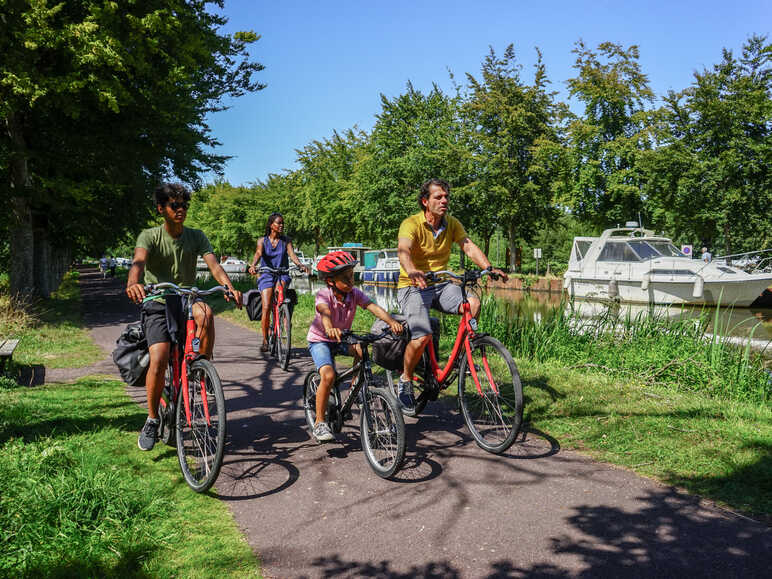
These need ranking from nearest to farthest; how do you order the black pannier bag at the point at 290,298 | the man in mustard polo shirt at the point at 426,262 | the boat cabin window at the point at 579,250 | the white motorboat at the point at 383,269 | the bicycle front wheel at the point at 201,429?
1. the bicycle front wheel at the point at 201,429
2. the man in mustard polo shirt at the point at 426,262
3. the black pannier bag at the point at 290,298
4. the boat cabin window at the point at 579,250
5. the white motorboat at the point at 383,269

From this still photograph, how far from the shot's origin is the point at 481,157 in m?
33.3

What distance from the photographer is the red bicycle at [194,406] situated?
3588mm

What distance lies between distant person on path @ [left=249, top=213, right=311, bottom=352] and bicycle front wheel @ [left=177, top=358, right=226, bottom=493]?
4.43 metres

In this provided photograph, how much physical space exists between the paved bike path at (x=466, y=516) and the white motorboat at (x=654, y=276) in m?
17.0

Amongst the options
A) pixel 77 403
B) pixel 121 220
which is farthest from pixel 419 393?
pixel 121 220

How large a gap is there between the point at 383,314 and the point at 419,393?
1245 mm

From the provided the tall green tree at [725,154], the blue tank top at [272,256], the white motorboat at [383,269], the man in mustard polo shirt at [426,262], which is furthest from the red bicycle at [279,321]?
the tall green tree at [725,154]

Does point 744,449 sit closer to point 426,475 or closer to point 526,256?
point 426,475

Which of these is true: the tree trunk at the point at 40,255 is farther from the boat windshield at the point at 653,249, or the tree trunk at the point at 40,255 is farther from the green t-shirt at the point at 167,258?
the boat windshield at the point at 653,249

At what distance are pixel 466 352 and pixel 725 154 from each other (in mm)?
25920

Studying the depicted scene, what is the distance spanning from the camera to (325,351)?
431 cm

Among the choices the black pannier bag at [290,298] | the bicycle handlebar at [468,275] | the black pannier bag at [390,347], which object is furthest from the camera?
the black pannier bag at [290,298]

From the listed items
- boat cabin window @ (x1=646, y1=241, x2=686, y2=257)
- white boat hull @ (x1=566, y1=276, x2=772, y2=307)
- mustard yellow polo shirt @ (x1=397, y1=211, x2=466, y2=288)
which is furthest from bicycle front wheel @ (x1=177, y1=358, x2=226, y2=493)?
boat cabin window @ (x1=646, y1=241, x2=686, y2=257)

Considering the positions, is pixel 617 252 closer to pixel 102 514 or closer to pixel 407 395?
pixel 407 395
